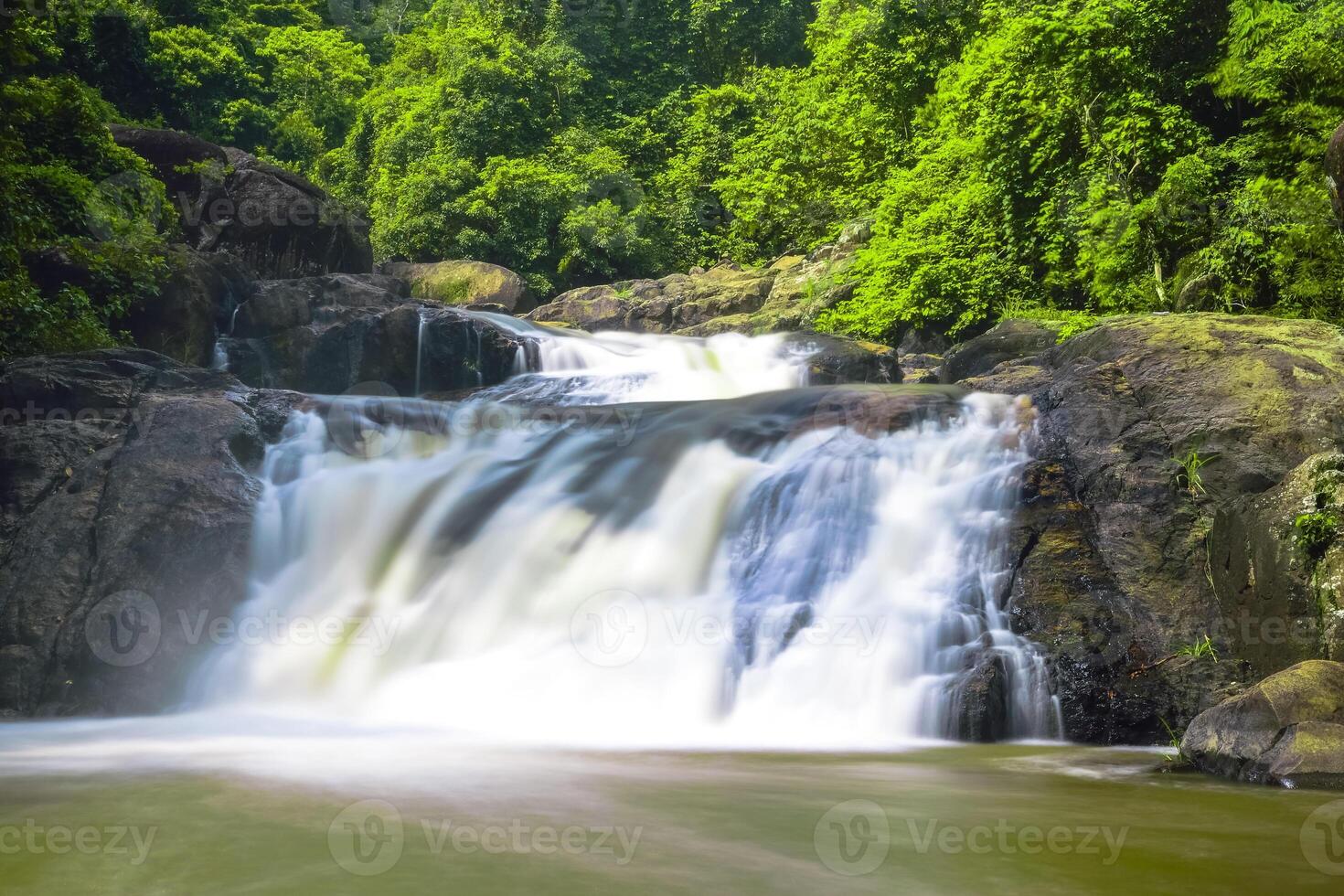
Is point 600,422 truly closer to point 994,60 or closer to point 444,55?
point 994,60

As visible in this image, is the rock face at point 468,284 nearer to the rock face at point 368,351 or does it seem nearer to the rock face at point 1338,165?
the rock face at point 368,351

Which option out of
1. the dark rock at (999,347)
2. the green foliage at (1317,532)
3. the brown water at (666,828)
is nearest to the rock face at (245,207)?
the dark rock at (999,347)

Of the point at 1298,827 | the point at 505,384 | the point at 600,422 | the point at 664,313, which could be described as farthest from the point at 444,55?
the point at 1298,827

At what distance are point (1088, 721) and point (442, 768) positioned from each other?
158 inches

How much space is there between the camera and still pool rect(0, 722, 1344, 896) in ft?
11.5

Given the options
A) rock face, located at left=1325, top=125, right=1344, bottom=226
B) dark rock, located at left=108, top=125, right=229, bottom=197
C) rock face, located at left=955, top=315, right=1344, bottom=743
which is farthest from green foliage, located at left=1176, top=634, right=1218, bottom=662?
dark rock, located at left=108, top=125, right=229, bottom=197

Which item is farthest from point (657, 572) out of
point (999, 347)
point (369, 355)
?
point (369, 355)

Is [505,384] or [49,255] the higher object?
[49,255]

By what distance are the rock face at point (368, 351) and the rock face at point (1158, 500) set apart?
32.0 feet

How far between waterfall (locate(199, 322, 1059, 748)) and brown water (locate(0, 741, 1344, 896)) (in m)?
1.16

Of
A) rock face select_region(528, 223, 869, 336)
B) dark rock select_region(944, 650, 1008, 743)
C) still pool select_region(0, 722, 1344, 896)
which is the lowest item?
still pool select_region(0, 722, 1344, 896)

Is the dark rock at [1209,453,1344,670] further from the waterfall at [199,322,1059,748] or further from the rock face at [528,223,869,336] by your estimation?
the rock face at [528,223,869,336]

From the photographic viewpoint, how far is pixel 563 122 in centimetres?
3066

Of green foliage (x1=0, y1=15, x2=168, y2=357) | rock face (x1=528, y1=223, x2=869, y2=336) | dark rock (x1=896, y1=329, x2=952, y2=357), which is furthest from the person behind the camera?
rock face (x1=528, y1=223, x2=869, y2=336)
